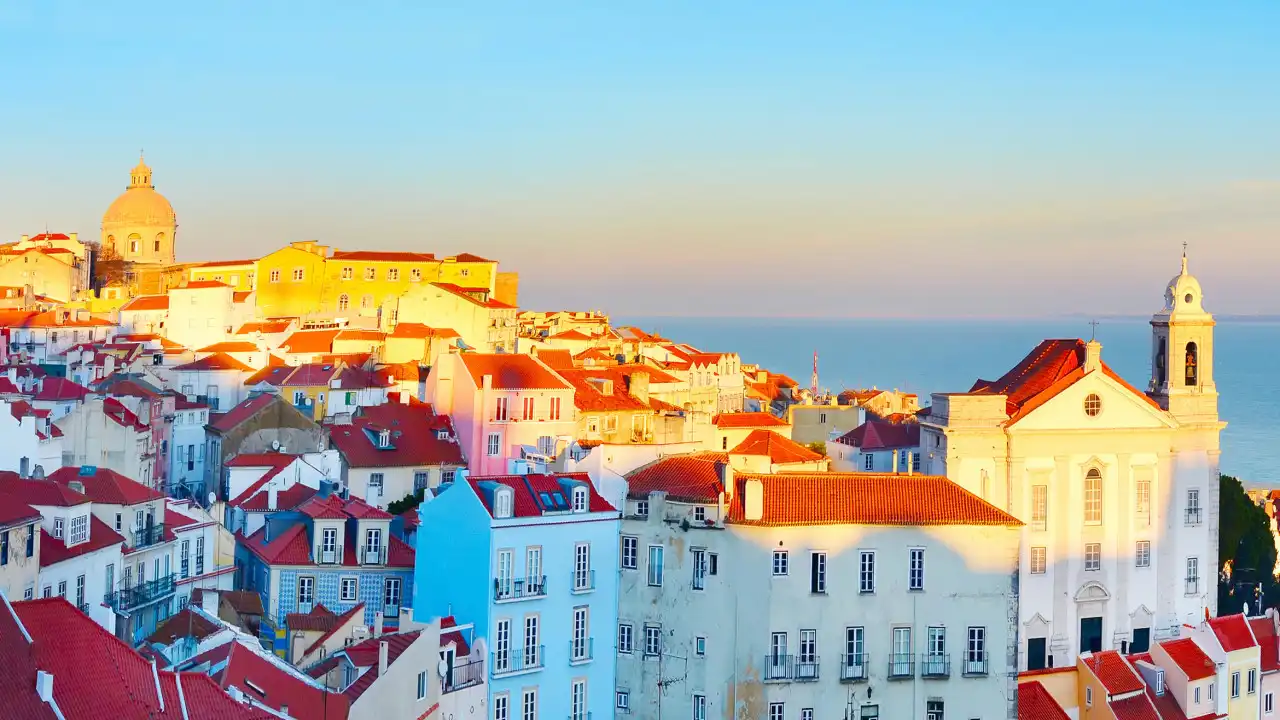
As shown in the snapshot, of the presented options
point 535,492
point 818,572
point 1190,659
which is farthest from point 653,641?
point 1190,659

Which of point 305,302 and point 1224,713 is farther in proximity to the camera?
point 305,302

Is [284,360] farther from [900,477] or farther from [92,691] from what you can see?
[92,691]

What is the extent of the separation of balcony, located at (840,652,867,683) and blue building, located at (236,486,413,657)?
9.29 m

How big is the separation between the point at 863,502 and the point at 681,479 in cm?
390

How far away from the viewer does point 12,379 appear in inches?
2233

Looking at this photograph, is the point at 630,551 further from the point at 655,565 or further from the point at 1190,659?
the point at 1190,659

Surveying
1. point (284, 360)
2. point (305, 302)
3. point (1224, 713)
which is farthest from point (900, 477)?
point (305, 302)

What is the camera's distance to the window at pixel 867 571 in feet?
116

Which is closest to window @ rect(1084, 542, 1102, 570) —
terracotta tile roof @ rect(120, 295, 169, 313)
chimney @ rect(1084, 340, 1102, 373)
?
chimney @ rect(1084, 340, 1102, 373)

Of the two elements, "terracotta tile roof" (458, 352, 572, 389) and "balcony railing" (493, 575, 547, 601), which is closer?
"balcony railing" (493, 575, 547, 601)

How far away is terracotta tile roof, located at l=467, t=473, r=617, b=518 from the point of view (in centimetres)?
3362

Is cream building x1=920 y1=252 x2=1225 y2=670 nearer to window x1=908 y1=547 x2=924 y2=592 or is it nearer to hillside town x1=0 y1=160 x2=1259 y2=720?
hillside town x1=0 y1=160 x2=1259 y2=720

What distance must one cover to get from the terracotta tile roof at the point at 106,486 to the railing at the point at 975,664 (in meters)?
17.6

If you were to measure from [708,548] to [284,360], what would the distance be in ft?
127
